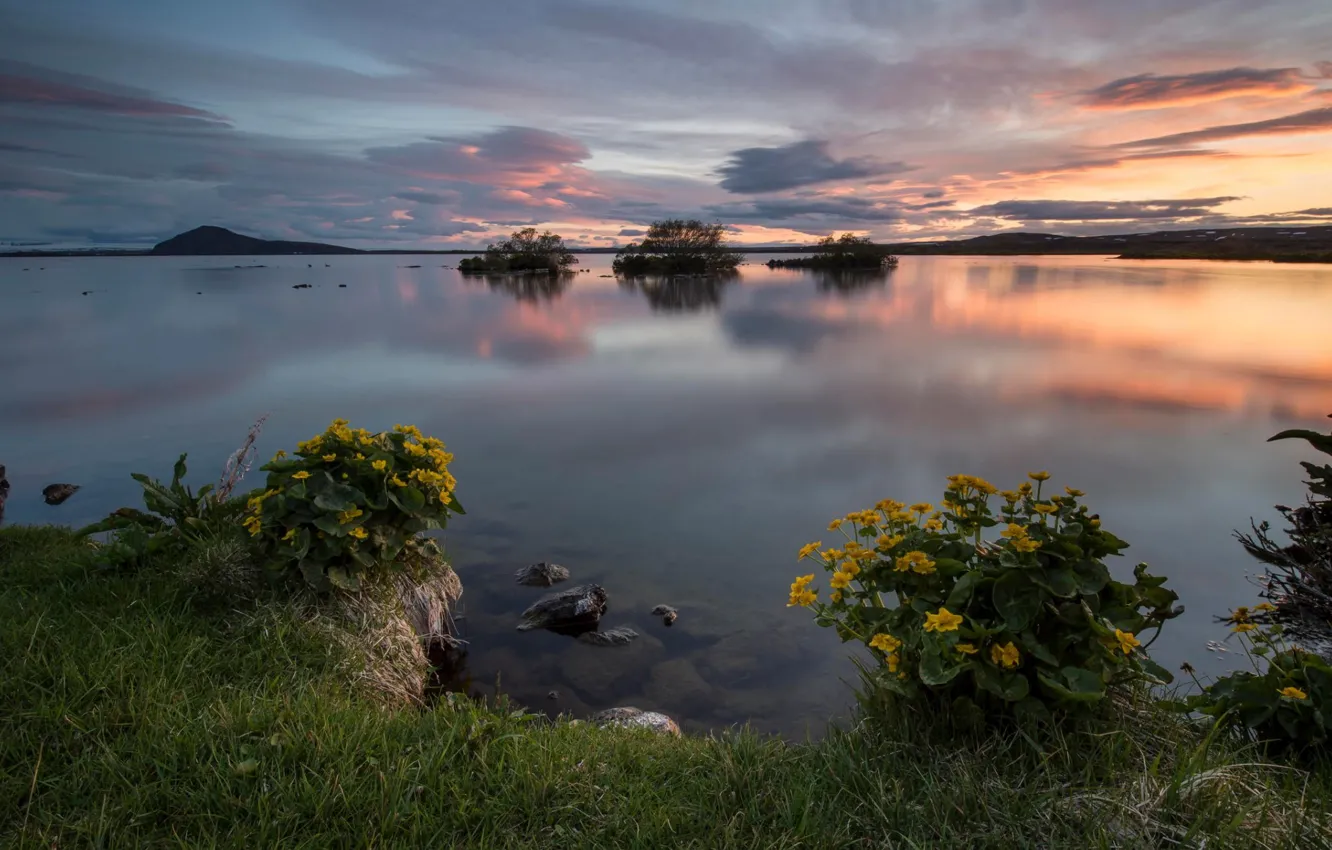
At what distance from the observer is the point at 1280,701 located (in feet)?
9.21

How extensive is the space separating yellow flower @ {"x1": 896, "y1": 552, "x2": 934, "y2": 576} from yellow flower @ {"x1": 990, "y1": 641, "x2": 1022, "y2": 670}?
0.36m

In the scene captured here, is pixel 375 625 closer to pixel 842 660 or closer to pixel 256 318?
pixel 842 660

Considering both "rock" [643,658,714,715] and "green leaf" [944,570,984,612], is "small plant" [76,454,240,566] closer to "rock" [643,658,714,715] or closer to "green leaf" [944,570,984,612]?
"rock" [643,658,714,715]

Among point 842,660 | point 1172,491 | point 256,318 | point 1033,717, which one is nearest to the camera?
point 1033,717

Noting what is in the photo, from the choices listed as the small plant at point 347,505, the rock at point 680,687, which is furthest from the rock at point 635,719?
the small plant at point 347,505

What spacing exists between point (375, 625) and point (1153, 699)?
4.30m

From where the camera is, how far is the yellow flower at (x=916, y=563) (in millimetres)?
2797

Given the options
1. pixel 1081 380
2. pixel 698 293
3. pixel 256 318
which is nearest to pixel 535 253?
pixel 698 293

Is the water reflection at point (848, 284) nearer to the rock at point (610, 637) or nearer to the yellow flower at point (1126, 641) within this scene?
the rock at point (610, 637)

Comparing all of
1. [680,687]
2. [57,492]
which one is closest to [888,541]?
[680,687]

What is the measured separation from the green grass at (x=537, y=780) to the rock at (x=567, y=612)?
2.19 metres

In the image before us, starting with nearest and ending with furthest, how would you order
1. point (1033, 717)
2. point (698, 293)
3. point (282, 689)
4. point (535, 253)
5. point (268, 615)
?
1. point (1033, 717)
2. point (282, 689)
3. point (268, 615)
4. point (698, 293)
5. point (535, 253)

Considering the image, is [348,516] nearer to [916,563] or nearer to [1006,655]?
[916,563]

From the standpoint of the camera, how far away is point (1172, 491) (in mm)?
8422
